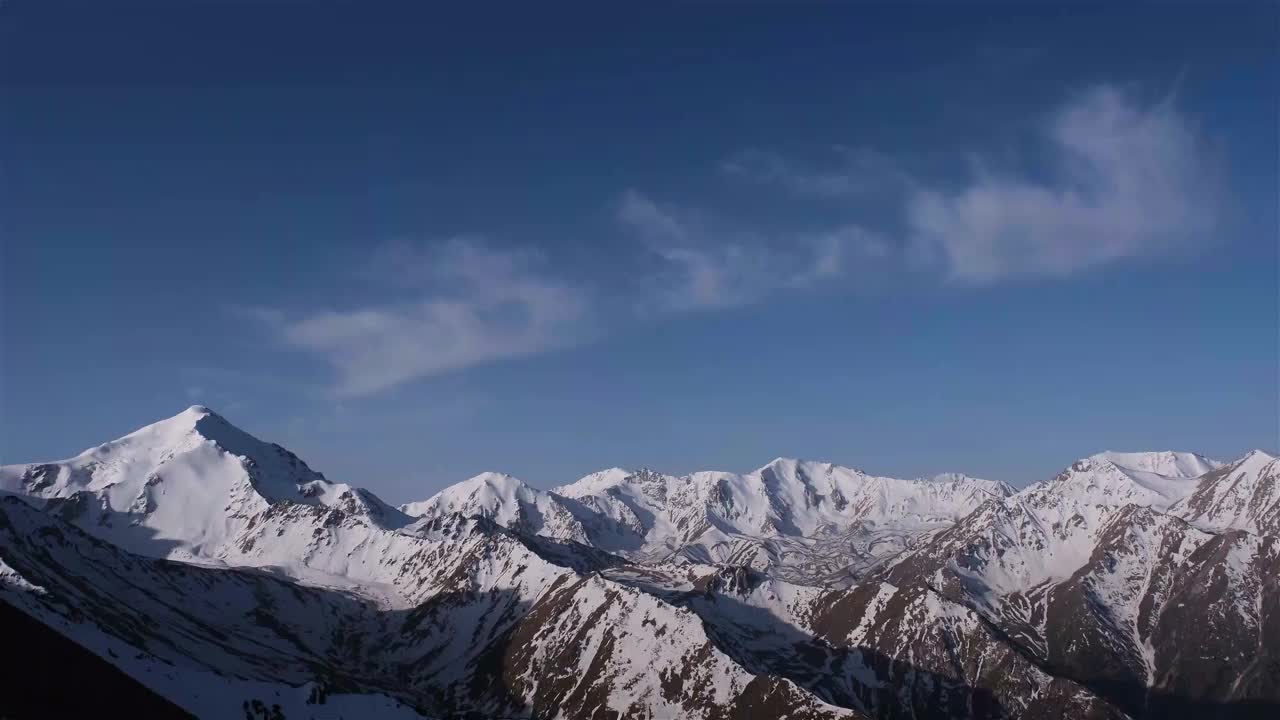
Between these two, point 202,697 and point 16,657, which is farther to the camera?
point 202,697

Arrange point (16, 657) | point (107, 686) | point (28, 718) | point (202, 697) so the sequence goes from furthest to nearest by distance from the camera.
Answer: point (202, 697) < point (107, 686) < point (16, 657) < point (28, 718)

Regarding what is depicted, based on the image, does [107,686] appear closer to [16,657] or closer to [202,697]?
[16,657]

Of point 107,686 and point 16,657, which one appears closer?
point 16,657

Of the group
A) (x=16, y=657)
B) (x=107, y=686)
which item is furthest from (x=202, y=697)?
(x=16, y=657)

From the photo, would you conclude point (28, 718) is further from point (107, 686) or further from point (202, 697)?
point (202, 697)

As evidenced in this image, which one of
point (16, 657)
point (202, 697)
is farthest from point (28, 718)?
point (202, 697)

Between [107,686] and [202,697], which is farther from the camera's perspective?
[202,697]

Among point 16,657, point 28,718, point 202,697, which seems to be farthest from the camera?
point 202,697

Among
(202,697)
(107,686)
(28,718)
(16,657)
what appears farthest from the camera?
(202,697)

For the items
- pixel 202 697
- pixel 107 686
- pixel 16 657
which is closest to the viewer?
pixel 16 657
